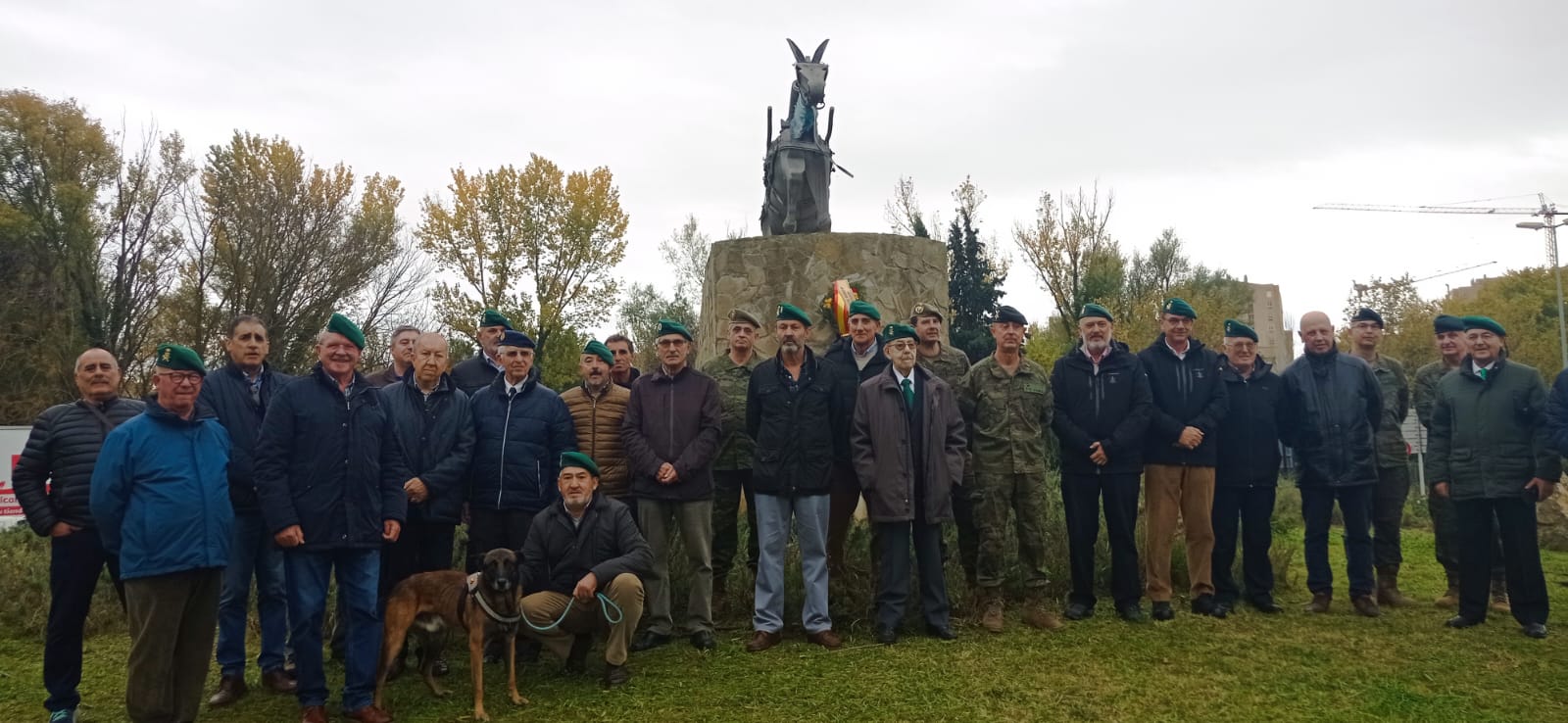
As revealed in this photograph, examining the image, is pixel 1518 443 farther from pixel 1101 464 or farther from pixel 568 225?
pixel 568 225

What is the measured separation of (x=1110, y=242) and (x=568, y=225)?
14706 mm

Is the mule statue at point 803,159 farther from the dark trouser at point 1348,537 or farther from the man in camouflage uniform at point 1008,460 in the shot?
the dark trouser at point 1348,537

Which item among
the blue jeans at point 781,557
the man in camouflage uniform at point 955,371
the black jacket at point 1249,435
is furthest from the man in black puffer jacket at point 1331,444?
the blue jeans at point 781,557

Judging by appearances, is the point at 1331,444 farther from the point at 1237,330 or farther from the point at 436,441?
the point at 436,441

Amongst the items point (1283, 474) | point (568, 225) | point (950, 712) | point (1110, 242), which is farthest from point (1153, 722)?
point (568, 225)

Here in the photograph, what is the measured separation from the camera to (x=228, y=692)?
465 centimetres

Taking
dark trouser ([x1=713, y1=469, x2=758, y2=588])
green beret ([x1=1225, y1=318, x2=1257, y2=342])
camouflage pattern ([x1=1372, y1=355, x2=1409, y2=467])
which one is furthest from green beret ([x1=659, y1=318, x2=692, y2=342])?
camouflage pattern ([x1=1372, y1=355, x2=1409, y2=467])

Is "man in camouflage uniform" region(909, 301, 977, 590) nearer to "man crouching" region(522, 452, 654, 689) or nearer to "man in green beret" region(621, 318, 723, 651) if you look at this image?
"man in green beret" region(621, 318, 723, 651)

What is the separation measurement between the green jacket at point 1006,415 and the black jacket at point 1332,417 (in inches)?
67.1

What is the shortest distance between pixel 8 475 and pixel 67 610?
7.66m

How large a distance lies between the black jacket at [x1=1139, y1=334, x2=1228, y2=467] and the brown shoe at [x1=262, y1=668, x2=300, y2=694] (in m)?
4.76

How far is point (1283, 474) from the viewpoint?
16.9m

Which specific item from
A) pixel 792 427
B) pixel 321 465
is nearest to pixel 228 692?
pixel 321 465

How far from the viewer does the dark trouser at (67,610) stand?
4.32 meters
